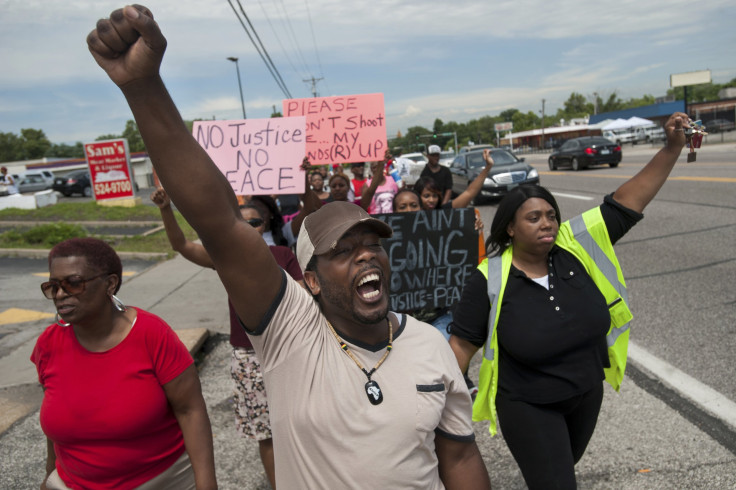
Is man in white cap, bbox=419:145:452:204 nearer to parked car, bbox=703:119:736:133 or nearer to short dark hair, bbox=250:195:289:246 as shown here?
short dark hair, bbox=250:195:289:246

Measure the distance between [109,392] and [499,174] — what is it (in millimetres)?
16250

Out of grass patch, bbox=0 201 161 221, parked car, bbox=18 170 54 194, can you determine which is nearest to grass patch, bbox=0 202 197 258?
Result: grass patch, bbox=0 201 161 221

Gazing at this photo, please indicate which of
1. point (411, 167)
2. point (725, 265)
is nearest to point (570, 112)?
point (411, 167)

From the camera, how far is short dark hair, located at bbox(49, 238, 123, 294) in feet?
7.98

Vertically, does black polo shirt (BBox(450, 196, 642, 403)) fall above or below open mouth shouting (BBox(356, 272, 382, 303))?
below

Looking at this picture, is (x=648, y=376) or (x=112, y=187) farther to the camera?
(x=112, y=187)

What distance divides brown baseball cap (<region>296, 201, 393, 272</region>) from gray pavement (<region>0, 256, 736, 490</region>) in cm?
231

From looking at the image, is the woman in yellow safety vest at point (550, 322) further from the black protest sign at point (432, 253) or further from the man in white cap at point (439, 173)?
the man in white cap at point (439, 173)

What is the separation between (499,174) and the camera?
17531 mm

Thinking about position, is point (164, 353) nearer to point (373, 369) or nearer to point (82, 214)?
point (373, 369)

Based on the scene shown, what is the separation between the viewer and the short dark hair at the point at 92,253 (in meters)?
2.43

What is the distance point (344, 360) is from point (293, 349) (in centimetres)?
16

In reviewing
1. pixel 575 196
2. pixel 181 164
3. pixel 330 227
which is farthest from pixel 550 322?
pixel 575 196

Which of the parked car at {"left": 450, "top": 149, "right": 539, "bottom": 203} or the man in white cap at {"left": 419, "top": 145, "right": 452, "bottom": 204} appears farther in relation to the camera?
the parked car at {"left": 450, "top": 149, "right": 539, "bottom": 203}
